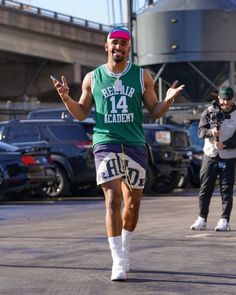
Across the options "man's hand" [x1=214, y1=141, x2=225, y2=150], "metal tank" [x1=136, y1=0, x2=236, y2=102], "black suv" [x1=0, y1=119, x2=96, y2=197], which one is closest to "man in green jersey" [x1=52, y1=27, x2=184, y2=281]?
"man's hand" [x1=214, y1=141, x2=225, y2=150]

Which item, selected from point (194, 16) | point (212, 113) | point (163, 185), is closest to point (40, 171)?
point (163, 185)

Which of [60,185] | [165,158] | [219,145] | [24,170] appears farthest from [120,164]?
[165,158]

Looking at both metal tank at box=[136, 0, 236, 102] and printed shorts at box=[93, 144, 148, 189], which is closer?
printed shorts at box=[93, 144, 148, 189]

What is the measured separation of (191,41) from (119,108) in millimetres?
22074

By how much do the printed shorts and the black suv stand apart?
1076 cm

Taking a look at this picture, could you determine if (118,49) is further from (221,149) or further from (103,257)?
(221,149)

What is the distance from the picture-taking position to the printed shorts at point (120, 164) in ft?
22.8

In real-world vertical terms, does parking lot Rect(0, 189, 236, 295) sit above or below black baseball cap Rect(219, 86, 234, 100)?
below

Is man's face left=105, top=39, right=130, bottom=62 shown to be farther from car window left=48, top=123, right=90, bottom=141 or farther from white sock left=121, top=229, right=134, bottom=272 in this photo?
car window left=48, top=123, right=90, bottom=141

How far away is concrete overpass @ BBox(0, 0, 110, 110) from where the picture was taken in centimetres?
5354

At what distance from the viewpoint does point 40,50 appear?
57.0m

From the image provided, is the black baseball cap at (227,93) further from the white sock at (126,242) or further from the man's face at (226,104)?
the white sock at (126,242)

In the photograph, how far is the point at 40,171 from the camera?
1656 centimetres

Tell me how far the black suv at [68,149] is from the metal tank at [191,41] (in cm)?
1118
